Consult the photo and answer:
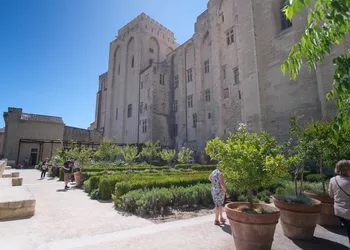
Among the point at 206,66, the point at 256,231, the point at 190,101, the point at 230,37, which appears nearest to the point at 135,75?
the point at 190,101

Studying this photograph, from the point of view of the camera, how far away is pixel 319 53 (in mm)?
2418

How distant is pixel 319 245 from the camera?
4.11m

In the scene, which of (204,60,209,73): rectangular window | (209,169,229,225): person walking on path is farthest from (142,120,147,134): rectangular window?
(209,169,229,225): person walking on path

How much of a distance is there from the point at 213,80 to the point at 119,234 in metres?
21.4

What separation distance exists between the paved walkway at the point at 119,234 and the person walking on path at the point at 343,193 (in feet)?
3.28

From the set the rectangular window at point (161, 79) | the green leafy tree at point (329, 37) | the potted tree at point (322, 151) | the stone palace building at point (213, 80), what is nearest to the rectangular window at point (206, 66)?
the stone palace building at point (213, 80)

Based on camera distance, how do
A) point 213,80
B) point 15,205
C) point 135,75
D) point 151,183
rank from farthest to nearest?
point 135,75, point 213,80, point 151,183, point 15,205

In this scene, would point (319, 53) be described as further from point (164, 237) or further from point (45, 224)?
point (45, 224)

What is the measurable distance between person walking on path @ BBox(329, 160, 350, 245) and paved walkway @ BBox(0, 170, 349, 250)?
3.28 feet

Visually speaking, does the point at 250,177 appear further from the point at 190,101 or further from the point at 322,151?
the point at 190,101

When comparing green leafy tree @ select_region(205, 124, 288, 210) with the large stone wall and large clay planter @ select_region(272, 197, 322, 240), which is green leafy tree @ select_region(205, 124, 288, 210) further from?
the large stone wall

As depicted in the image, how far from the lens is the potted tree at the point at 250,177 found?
140 inches

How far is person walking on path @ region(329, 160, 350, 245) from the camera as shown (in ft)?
11.2

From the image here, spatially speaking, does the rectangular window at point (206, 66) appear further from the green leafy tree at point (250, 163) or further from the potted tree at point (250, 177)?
the green leafy tree at point (250, 163)
